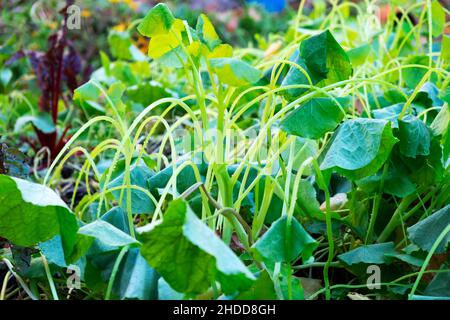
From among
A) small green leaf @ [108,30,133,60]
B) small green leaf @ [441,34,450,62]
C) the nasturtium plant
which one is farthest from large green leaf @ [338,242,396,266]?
small green leaf @ [108,30,133,60]

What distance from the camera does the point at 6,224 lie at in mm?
770

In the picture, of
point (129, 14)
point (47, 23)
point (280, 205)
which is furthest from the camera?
point (129, 14)

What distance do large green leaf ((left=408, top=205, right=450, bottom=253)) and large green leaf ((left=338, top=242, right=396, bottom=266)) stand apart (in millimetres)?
58

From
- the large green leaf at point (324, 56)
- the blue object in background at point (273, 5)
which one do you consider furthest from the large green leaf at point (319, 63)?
the blue object in background at point (273, 5)

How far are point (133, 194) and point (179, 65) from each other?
20 cm

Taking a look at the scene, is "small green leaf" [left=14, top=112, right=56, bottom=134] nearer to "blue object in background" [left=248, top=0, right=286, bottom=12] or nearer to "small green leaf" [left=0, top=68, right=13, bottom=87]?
"small green leaf" [left=0, top=68, right=13, bottom=87]

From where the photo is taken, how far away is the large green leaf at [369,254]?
875 millimetres

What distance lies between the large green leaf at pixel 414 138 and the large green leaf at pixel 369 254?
5.4 inches

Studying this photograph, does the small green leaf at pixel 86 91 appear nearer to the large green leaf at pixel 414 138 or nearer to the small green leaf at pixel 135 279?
the small green leaf at pixel 135 279

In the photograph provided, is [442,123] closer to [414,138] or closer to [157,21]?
[414,138]

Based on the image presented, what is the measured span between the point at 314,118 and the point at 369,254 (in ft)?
0.68
